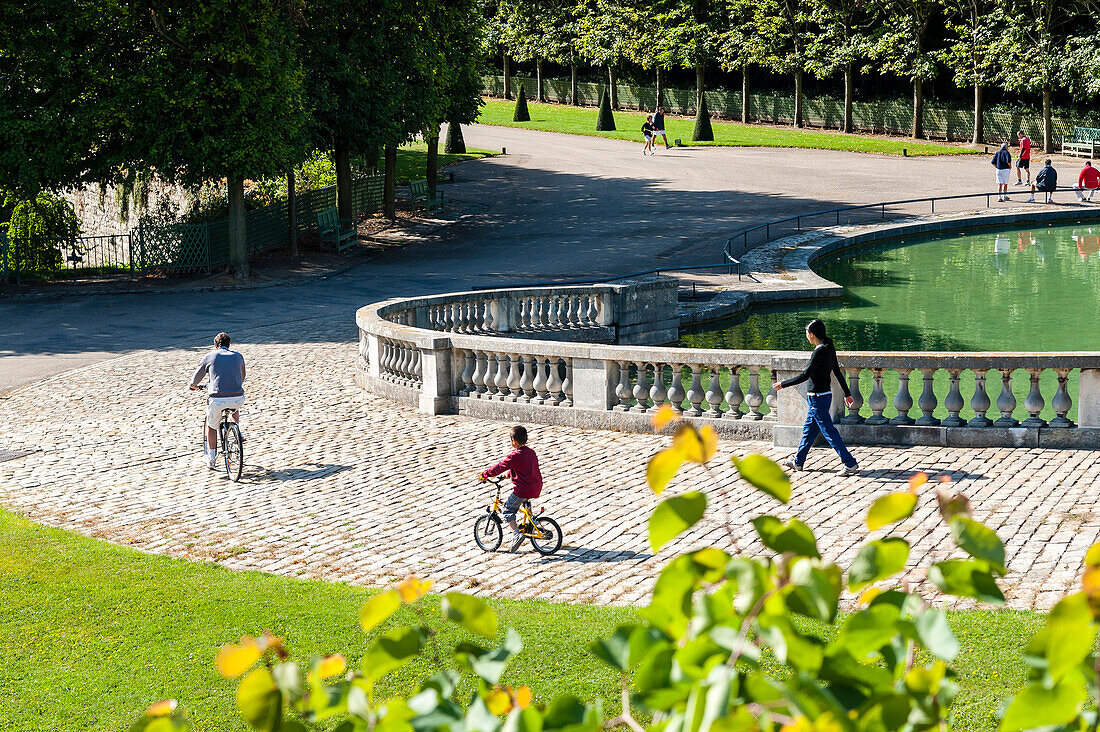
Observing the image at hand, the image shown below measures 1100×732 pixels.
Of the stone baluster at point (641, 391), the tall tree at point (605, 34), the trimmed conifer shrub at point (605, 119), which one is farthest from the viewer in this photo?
the tall tree at point (605, 34)

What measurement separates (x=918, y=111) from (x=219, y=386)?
5215 centimetres

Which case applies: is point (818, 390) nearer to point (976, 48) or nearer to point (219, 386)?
point (219, 386)

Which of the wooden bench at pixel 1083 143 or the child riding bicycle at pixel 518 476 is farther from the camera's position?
the wooden bench at pixel 1083 143

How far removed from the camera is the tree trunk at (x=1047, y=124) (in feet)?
168

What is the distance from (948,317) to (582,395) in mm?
14405

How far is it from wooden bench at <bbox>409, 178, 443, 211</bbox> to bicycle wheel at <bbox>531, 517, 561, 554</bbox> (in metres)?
33.8

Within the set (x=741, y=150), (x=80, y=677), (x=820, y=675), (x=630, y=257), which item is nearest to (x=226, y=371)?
(x=80, y=677)

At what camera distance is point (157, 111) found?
95.5ft

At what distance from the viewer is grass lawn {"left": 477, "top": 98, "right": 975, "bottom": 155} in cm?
5641

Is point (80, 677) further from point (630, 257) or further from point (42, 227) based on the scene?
point (42, 227)

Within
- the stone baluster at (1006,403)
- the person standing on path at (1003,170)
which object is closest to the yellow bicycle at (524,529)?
the stone baluster at (1006,403)

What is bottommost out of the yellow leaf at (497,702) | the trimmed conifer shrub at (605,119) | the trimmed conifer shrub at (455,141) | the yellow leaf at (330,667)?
the yellow leaf at (497,702)

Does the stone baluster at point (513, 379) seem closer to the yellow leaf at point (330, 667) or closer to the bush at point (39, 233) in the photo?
the yellow leaf at point (330, 667)

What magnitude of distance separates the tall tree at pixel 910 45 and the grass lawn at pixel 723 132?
313cm
